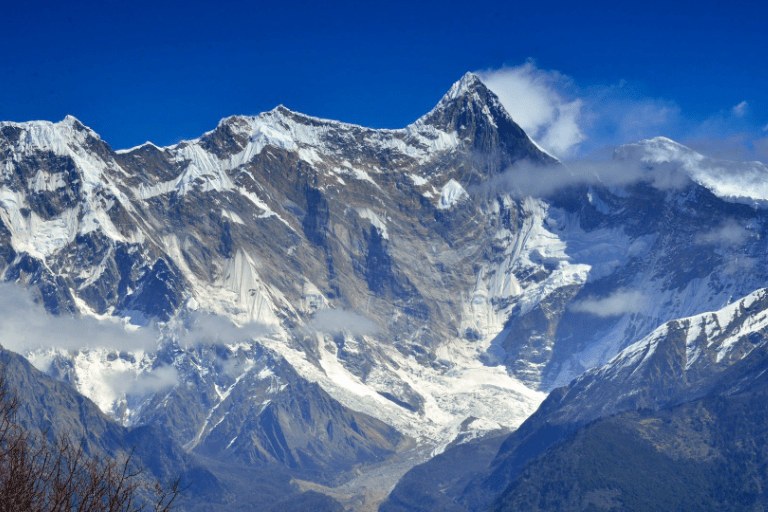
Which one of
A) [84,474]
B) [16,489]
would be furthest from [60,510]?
[84,474]

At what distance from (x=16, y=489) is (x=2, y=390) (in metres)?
4.64

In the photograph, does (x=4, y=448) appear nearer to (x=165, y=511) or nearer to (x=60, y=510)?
(x=60, y=510)

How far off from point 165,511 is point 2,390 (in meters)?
8.60

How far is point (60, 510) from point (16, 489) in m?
1.71

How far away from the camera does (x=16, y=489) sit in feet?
148

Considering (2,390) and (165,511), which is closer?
(165,511)

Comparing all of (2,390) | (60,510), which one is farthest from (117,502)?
(2,390)

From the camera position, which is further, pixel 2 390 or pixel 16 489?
pixel 2 390

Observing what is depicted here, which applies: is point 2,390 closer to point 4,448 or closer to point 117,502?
point 4,448

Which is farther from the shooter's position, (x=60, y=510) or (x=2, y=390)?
(x=2, y=390)

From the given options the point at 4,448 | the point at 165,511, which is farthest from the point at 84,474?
the point at 165,511

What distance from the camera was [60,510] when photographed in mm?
45344

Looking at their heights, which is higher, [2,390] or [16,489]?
[2,390]

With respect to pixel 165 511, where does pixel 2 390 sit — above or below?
above
